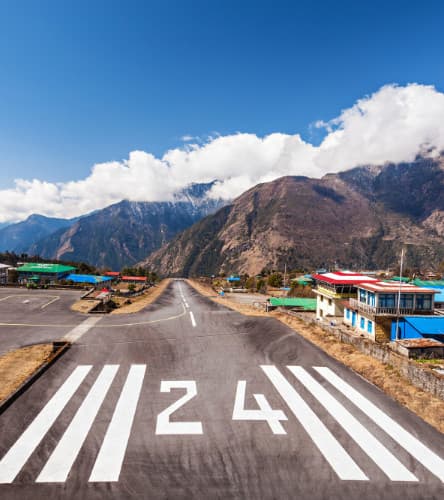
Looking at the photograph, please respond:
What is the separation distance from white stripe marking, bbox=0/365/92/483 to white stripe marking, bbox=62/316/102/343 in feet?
29.7

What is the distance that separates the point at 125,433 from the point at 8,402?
6.29m

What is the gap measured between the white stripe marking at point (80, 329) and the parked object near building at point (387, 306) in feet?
98.4

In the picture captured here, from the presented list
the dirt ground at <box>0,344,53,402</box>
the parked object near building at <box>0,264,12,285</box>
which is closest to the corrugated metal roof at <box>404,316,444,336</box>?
the dirt ground at <box>0,344,53,402</box>

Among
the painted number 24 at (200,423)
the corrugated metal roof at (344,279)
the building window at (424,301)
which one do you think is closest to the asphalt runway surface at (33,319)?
the painted number 24 at (200,423)

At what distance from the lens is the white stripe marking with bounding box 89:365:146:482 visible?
10633 millimetres

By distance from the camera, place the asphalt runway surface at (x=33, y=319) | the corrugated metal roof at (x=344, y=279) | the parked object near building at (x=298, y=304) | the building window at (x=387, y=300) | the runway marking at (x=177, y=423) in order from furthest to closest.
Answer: the parked object near building at (x=298, y=304), the corrugated metal roof at (x=344, y=279), the building window at (x=387, y=300), the asphalt runway surface at (x=33, y=319), the runway marking at (x=177, y=423)

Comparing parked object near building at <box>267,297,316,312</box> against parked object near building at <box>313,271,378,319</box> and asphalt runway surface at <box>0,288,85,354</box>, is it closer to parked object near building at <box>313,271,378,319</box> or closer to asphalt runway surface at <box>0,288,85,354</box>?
parked object near building at <box>313,271,378,319</box>

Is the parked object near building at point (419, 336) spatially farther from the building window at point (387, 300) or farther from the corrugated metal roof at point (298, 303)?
the corrugated metal roof at point (298, 303)

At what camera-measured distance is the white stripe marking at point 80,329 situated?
1053 inches

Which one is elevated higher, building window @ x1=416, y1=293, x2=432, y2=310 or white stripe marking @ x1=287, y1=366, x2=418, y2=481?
building window @ x1=416, y1=293, x2=432, y2=310

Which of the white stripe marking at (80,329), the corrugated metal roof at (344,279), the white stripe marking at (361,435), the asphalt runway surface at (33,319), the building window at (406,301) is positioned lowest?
the asphalt runway surface at (33,319)

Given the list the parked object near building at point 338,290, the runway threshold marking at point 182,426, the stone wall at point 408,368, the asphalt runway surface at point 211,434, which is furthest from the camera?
the parked object near building at point 338,290

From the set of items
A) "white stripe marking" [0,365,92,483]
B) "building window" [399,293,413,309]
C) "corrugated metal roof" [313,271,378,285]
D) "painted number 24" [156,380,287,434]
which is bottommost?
"white stripe marking" [0,365,92,483]

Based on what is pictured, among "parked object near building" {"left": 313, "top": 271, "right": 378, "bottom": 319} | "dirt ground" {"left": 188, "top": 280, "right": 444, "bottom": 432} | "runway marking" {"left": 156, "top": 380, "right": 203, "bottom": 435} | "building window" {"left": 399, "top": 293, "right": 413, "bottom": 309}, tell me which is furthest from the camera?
"parked object near building" {"left": 313, "top": 271, "right": 378, "bottom": 319}
